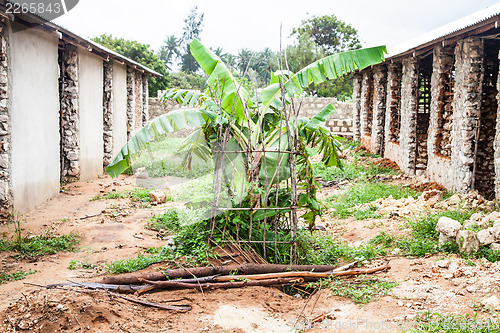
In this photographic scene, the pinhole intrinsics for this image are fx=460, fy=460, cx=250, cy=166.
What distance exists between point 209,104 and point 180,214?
2.47 metres

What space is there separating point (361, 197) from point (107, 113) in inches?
321

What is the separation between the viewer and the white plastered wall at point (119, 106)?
14.4m

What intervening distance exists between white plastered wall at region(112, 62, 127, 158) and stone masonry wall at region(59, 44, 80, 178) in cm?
304

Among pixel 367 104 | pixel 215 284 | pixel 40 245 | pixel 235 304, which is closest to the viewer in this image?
pixel 235 304

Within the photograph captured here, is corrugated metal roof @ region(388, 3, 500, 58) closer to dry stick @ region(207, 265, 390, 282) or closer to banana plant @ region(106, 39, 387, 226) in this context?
banana plant @ region(106, 39, 387, 226)

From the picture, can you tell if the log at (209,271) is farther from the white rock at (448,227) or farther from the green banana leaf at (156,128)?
the white rock at (448,227)

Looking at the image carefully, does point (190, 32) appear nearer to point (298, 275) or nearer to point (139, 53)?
point (139, 53)

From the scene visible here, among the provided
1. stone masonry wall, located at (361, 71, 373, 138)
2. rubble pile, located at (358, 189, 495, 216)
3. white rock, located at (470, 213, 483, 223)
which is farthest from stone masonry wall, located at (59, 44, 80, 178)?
stone masonry wall, located at (361, 71, 373, 138)

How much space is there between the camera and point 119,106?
591 inches

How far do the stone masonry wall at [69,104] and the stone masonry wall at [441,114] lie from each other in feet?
26.9

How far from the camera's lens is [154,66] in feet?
88.3

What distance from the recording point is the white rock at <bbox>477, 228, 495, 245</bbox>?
5473 millimetres

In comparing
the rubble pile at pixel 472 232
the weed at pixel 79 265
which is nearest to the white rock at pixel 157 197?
the weed at pixel 79 265

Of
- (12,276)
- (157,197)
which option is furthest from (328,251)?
(157,197)
